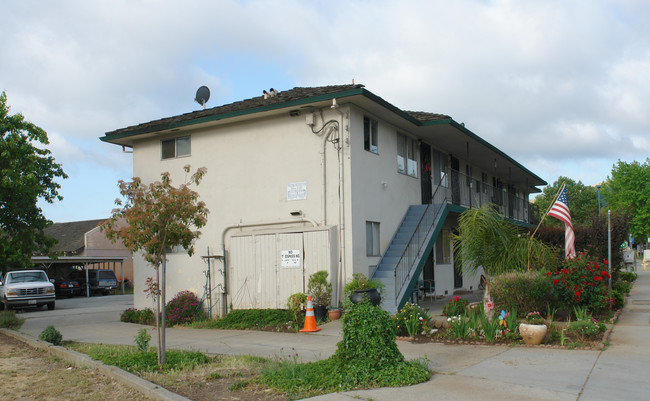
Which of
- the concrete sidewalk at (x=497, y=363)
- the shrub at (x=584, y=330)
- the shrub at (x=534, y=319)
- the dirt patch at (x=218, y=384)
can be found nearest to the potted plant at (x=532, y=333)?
the concrete sidewalk at (x=497, y=363)

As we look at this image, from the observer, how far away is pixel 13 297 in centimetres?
2425

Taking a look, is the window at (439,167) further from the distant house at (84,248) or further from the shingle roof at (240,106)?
the distant house at (84,248)

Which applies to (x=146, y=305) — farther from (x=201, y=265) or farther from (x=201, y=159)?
(x=201, y=159)

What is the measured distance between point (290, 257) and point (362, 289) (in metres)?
2.75

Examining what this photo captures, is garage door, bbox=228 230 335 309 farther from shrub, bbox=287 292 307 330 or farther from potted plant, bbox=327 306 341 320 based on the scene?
potted plant, bbox=327 306 341 320

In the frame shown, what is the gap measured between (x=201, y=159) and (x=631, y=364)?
12835 mm

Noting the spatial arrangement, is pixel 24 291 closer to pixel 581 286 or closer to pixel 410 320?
pixel 410 320

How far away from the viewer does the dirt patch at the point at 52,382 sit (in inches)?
285

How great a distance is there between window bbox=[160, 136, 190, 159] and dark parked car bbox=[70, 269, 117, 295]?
23.9 meters

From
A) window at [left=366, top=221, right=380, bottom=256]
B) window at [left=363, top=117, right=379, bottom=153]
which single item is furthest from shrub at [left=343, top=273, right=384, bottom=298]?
window at [left=363, top=117, right=379, bottom=153]

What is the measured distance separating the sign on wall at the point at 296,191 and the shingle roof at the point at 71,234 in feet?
113

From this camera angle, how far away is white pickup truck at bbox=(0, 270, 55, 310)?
79.7 ft

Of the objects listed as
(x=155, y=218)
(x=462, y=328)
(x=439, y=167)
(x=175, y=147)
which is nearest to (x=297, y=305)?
(x=462, y=328)

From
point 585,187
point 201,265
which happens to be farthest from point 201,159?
point 585,187
